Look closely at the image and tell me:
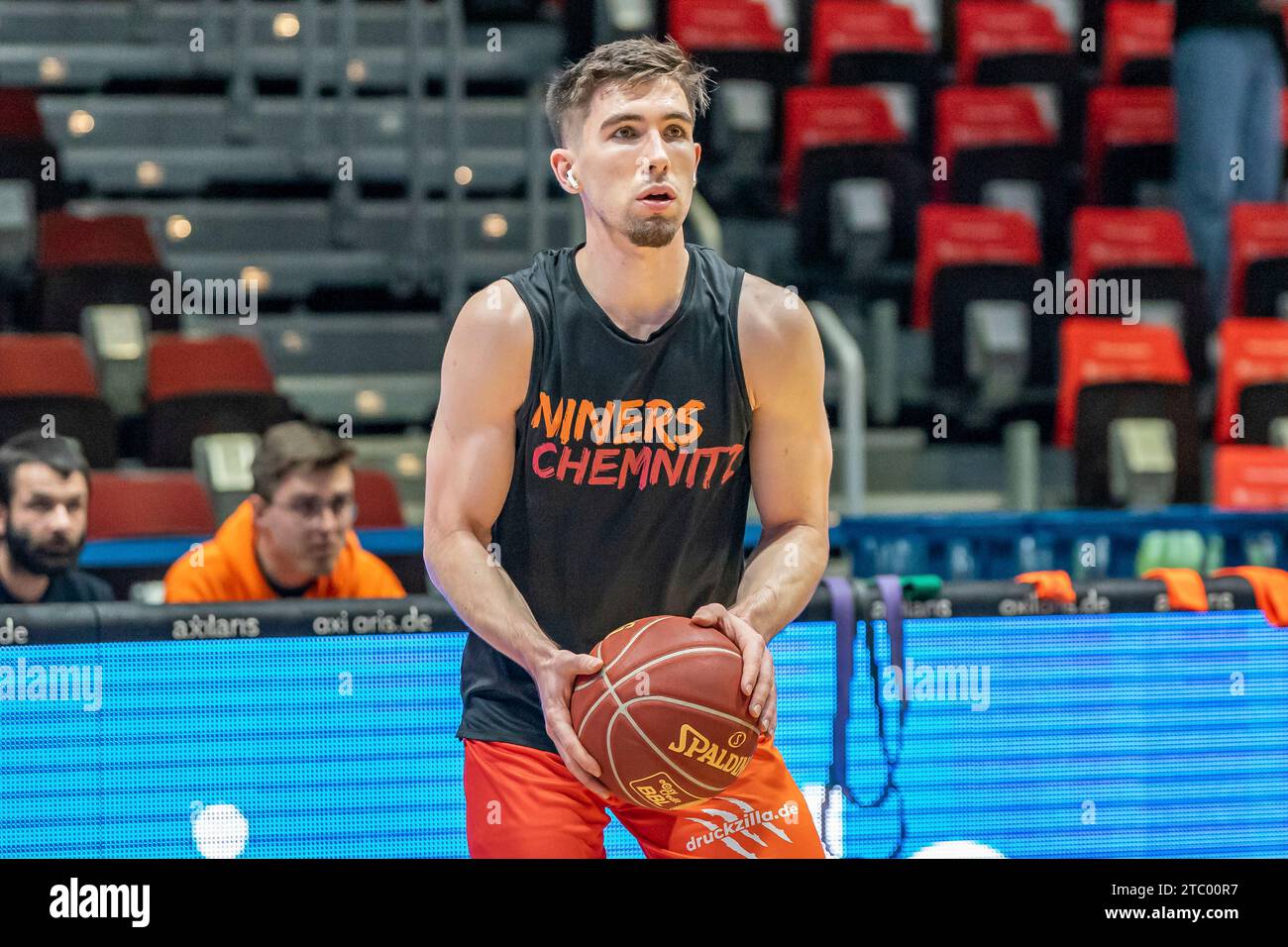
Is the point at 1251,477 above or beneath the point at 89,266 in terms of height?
beneath

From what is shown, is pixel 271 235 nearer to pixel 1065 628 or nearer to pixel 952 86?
pixel 952 86

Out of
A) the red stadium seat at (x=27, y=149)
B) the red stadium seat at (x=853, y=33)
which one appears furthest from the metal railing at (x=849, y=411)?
the red stadium seat at (x=27, y=149)

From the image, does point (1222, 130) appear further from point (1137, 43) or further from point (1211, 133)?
point (1137, 43)

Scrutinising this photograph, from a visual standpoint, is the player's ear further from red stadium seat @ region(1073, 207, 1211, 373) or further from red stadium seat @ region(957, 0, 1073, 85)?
red stadium seat @ region(957, 0, 1073, 85)

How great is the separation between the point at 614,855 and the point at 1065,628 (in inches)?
41.6

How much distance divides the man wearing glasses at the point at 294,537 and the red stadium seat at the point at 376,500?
103 cm

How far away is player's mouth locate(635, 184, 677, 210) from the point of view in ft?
9.89

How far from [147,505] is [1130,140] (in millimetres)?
4726

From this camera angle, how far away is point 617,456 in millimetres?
3074

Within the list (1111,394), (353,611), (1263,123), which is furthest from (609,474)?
(1263,123)

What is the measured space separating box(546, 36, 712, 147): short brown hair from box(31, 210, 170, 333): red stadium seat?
3922 millimetres

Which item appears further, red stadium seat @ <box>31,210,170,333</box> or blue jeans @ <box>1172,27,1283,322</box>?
blue jeans @ <box>1172,27,1283,322</box>

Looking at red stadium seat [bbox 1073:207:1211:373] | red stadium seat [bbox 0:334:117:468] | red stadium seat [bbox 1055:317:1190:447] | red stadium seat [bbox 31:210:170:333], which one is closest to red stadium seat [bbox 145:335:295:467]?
red stadium seat [bbox 0:334:117:468]
